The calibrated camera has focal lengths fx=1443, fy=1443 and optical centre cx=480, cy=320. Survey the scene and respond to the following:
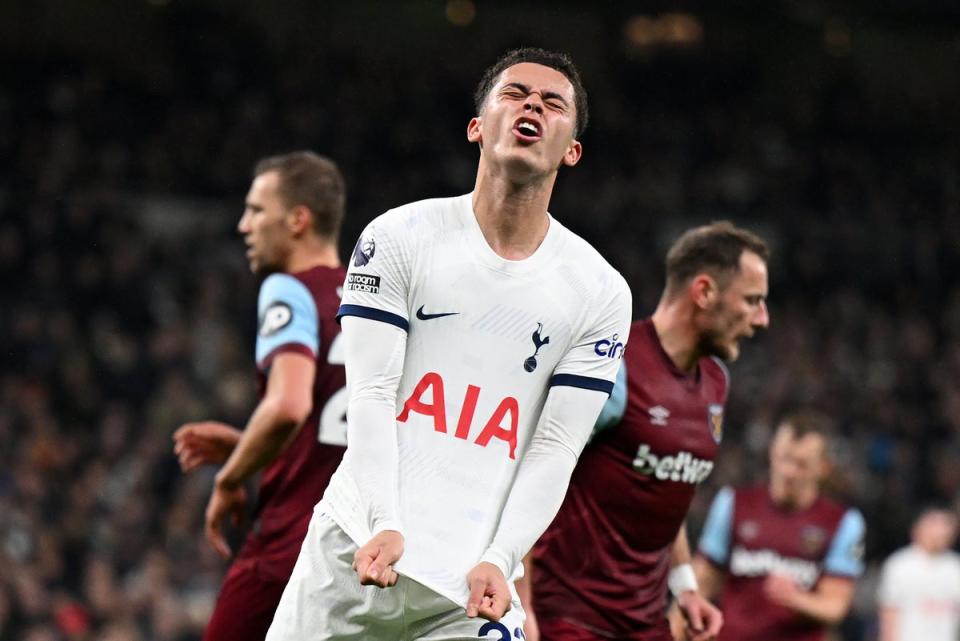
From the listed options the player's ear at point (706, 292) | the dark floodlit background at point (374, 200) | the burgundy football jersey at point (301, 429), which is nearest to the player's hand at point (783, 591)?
the player's ear at point (706, 292)

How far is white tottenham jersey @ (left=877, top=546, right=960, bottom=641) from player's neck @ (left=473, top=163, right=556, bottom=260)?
7.89 m

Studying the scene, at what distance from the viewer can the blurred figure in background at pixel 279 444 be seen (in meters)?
A: 4.37

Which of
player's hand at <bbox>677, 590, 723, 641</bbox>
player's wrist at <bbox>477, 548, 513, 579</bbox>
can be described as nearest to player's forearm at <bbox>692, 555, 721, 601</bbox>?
player's hand at <bbox>677, 590, 723, 641</bbox>

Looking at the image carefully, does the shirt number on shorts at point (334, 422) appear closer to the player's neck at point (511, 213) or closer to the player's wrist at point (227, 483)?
the player's wrist at point (227, 483)

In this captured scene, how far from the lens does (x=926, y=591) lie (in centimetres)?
1039

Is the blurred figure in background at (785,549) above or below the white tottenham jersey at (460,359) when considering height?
below

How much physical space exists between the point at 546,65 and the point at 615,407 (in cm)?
138

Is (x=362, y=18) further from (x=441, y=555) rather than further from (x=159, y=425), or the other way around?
(x=441, y=555)

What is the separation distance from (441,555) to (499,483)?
224 mm

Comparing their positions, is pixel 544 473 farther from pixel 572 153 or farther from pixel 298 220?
pixel 298 220

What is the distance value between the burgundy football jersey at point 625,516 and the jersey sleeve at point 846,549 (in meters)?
2.43

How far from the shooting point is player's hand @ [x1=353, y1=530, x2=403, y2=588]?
2.93m

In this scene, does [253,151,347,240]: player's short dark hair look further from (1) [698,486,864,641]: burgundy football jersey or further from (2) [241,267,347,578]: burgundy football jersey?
Answer: (1) [698,486,864,641]: burgundy football jersey

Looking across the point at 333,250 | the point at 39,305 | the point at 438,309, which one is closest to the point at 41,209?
the point at 39,305
